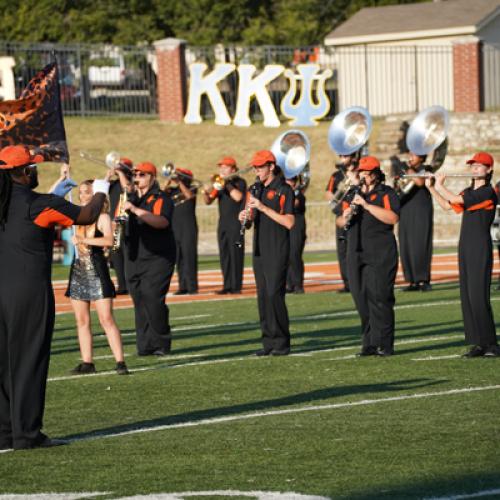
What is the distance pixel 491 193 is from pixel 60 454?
546 centimetres

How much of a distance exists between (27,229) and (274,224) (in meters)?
5.19

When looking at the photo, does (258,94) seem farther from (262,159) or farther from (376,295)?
(376,295)

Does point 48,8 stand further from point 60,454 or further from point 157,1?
point 60,454

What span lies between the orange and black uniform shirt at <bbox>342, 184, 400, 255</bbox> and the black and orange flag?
10.4 ft

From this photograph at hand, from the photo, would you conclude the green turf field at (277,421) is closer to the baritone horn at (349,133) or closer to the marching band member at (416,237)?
the baritone horn at (349,133)

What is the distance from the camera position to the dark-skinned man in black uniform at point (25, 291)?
29.4 ft

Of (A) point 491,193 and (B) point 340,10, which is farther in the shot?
(B) point 340,10

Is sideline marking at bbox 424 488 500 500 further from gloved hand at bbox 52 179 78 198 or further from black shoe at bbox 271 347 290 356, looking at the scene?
black shoe at bbox 271 347 290 356

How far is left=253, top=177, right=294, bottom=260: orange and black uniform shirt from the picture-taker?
13.8m

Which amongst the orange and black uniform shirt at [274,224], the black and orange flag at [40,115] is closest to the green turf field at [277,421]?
the orange and black uniform shirt at [274,224]

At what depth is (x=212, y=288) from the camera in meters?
22.4

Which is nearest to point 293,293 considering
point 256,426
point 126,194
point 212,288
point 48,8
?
point 212,288

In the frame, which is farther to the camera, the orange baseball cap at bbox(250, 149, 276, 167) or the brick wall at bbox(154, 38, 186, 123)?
the brick wall at bbox(154, 38, 186, 123)

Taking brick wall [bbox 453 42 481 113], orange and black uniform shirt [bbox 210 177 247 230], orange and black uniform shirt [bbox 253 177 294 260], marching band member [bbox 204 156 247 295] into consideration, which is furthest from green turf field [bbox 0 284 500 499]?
brick wall [bbox 453 42 481 113]
